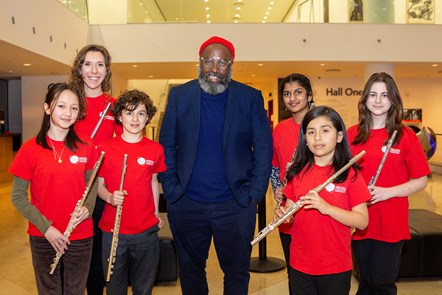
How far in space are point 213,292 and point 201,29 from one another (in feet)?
33.6

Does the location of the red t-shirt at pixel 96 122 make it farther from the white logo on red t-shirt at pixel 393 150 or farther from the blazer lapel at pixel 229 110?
the white logo on red t-shirt at pixel 393 150

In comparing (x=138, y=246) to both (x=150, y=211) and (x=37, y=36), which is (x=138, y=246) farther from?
(x=37, y=36)

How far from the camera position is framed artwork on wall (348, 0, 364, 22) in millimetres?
13591

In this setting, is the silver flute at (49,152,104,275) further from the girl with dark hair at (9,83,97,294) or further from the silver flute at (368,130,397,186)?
the silver flute at (368,130,397,186)

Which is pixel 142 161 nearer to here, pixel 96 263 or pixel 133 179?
pixel 133 179

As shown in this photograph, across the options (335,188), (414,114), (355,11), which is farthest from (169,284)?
(414,114)

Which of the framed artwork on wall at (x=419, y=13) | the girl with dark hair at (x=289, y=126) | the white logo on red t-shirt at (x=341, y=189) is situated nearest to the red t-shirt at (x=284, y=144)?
the girl with dark hair at (x=289, y=126)

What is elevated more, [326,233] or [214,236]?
[326,233]

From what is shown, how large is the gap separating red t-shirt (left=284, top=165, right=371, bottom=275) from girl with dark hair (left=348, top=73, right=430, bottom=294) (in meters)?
0.31

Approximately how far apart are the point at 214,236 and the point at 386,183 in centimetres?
108

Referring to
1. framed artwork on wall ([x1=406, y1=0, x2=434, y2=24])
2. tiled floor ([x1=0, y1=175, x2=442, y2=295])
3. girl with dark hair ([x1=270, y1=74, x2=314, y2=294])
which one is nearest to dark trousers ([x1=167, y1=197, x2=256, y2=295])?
girl with dark hair ([x1=270, y1=74, x2=314, y2=294])

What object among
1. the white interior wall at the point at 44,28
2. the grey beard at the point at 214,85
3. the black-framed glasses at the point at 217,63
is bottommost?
the grey beard at the point at 214,85

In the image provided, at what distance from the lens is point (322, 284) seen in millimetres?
2361

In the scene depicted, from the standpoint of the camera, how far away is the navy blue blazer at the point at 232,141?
2701mm
